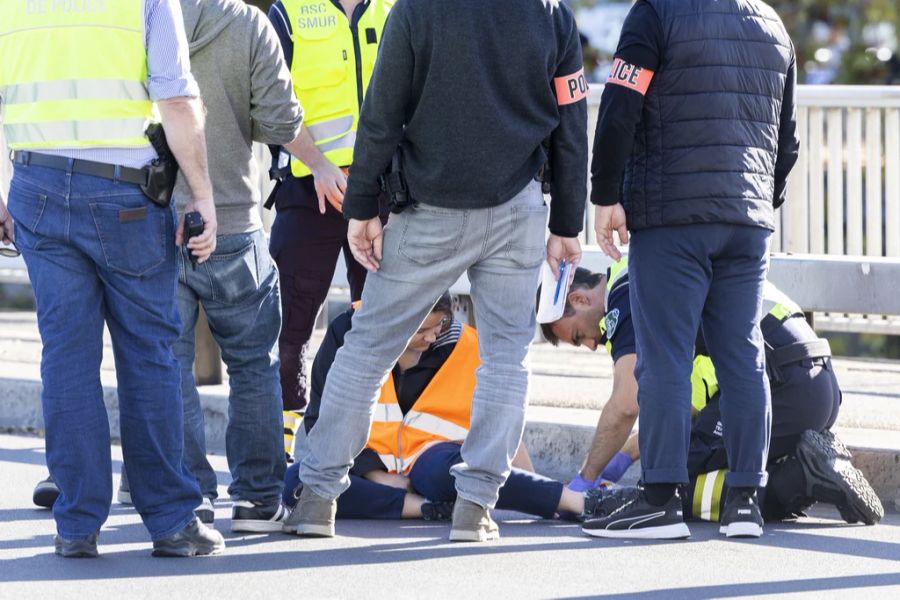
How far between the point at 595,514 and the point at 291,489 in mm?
992

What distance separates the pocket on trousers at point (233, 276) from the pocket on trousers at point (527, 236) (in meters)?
0.80

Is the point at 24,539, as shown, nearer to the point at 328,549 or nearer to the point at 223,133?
the point at 328,549

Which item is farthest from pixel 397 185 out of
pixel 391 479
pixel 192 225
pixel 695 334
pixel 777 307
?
pixel 777 307

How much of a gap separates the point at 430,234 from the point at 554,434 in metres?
1.74

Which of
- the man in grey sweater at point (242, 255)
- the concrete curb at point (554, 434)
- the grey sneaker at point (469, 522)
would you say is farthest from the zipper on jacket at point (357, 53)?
the grey sneaker at point (469, 522)

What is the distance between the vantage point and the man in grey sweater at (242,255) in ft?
16.9

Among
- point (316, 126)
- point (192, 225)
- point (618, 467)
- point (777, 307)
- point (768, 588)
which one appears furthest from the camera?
point (316, 126)

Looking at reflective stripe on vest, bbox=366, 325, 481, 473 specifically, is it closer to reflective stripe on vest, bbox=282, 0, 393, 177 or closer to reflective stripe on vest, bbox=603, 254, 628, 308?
reflective stripe on vest, bbox=603, 254, 628, 308

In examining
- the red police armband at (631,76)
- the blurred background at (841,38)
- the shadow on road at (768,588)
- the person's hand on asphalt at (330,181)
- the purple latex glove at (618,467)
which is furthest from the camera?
the blurred background at (841,38)

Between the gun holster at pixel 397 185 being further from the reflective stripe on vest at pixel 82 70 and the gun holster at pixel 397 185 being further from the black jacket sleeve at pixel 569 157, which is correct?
the reflective stripe on vest at pixel 82 70

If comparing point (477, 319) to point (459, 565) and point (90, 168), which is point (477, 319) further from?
point (90, 168)

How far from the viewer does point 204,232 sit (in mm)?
4684

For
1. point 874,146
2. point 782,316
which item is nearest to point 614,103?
point 782,316

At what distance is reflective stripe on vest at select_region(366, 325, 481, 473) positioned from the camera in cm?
581
